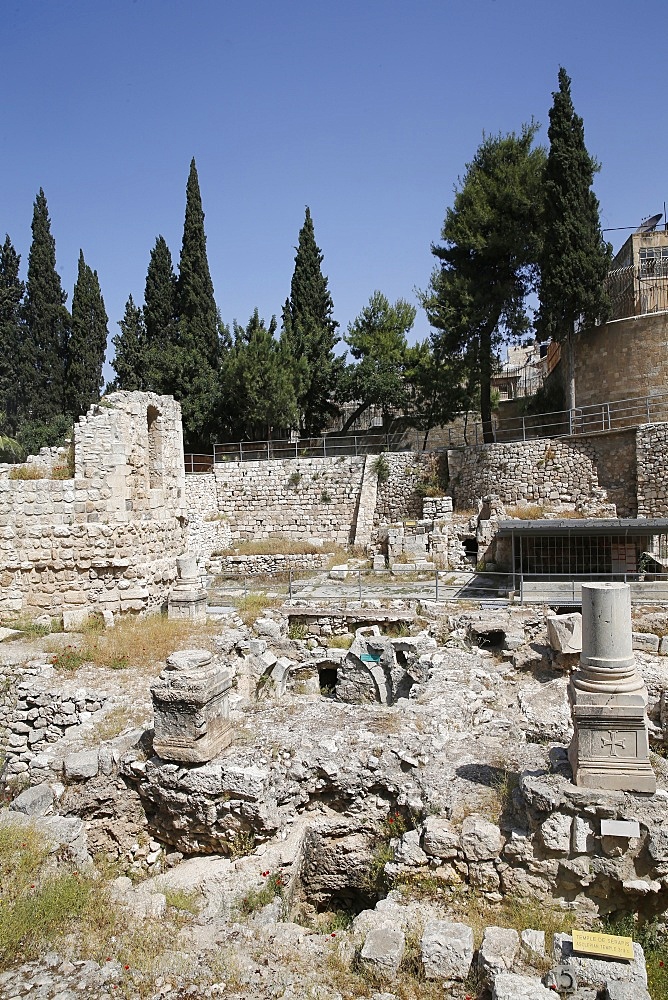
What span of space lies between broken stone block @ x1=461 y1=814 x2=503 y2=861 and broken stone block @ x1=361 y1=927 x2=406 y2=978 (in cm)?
104

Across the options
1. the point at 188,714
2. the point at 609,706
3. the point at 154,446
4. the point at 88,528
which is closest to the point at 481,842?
the point at 609,706

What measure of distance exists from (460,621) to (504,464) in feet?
32.2

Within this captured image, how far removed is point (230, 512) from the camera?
976 inches

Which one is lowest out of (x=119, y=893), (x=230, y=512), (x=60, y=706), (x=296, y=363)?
(x=119, y=893)

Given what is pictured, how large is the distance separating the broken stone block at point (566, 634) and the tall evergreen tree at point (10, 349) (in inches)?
1225

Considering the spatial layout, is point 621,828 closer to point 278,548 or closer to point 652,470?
point 652,470

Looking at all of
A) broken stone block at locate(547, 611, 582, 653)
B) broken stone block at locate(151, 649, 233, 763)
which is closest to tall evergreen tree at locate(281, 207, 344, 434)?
broken stone block at locate(547, 611, 582, 653)

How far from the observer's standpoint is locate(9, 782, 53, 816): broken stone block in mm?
6961

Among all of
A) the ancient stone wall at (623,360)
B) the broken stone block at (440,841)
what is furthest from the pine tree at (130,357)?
the broken stone block at (440,841)

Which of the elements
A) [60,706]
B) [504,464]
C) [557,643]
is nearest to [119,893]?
[60,706]

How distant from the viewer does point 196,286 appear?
3038 cm

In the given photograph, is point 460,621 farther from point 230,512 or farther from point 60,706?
point 230,512

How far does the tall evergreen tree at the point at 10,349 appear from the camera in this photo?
3394cm

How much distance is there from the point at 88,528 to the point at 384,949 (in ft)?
35.5
